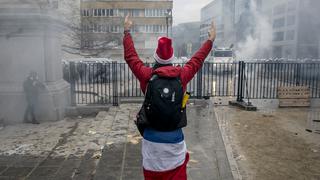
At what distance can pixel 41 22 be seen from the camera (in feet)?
27.7

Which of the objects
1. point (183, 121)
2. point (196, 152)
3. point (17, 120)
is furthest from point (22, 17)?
point (183, 121)

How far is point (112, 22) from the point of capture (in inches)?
622

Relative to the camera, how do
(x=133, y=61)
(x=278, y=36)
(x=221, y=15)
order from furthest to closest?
1. (x=278, y=36)
2. (x=221, y=15)
3. (x=133, y=61)

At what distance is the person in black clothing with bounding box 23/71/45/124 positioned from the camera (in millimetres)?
8297

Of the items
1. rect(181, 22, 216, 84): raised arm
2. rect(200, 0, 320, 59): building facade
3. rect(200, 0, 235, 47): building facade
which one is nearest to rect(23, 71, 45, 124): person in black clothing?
rect(181, 22, 216, 84): raised arm

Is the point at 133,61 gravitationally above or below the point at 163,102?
above

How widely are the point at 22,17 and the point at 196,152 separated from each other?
→ 5.69 m

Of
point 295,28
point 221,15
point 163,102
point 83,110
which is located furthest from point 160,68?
point 221,15

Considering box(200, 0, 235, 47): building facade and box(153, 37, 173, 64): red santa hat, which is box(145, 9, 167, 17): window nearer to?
box(200, 0, 235, 47): building facade

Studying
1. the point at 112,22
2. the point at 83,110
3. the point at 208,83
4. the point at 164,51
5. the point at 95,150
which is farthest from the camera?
the point at 112,22

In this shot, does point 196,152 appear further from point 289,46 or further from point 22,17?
point 289,46

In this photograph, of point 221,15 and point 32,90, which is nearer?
point 32,90

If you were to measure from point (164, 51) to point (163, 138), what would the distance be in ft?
2.28

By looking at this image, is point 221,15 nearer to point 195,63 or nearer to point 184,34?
point 184,34
